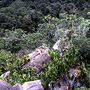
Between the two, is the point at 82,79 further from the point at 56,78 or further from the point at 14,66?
the point at 14,66

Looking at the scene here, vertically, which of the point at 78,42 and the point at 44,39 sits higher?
the point at 78,42

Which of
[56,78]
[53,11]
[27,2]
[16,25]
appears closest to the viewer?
[56,78]

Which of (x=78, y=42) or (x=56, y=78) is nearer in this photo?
(x=56, y=78)

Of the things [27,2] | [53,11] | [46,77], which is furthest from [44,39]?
[27,2]

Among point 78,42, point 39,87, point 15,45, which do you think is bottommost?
point 15,45

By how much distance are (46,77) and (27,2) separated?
2076cm

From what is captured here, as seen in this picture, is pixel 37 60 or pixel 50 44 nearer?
pixel 37 60

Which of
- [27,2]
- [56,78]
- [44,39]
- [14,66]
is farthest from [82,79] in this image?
[27,2]

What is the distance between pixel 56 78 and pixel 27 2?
825 inches

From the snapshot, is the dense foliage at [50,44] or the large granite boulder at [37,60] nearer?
the dense foliage at [50,44]

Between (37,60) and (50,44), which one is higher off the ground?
(37,60)

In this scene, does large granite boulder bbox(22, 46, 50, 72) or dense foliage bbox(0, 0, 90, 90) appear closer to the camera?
dense foliage bbox(0, 0, 90, 90)

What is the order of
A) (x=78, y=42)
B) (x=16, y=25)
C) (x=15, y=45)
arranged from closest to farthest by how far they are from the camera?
(x=78, y=42) < (x=15, y=45) < (x=16, y=25)

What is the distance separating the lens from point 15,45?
11336 mm
